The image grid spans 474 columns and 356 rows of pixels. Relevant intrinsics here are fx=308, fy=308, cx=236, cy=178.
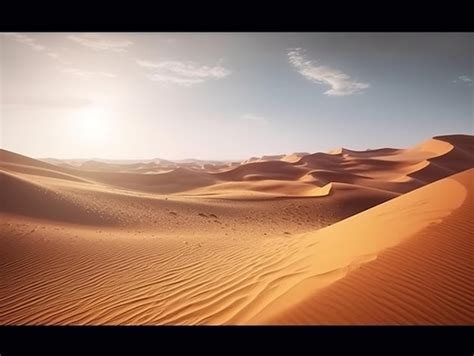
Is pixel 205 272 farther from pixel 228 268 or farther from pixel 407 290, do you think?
pixel 407 290

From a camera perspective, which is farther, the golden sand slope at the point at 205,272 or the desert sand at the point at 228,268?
the golden sand slope at the point at 205,272

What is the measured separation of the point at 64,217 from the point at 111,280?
6.17 m

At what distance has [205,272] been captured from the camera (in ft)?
21.5

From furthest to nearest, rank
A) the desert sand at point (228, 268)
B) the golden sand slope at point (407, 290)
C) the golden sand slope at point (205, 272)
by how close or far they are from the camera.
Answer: the golden sand slope at point (205, 272)
the desert sand at point (228, 268)
the golden sand slope at point (407, 290)

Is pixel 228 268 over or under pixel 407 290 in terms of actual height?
under

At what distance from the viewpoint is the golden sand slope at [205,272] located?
4457mm

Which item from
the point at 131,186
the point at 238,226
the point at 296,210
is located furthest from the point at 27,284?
the point at 131,186

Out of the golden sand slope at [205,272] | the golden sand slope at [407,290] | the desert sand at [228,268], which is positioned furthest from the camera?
the golden sand slope at [205,272]

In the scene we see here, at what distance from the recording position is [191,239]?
10141 mm

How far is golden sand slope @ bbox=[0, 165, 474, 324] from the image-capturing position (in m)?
4.46

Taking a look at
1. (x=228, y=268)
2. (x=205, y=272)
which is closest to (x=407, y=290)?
(x=228, y=268)
